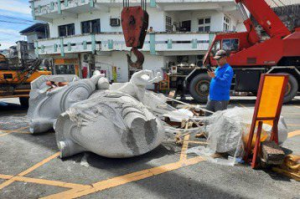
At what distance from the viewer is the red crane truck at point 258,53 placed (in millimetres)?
7895

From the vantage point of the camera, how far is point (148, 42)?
47.9 feet

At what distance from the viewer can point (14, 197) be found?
2.38 m

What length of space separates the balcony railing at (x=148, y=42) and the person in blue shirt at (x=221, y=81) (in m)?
10.8

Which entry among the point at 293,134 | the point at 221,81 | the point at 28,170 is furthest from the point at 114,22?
the point at 28,170

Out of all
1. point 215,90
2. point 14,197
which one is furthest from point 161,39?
point 14,197

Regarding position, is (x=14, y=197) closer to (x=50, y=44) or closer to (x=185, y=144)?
(x=185, y=144)

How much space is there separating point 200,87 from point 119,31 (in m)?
10.7

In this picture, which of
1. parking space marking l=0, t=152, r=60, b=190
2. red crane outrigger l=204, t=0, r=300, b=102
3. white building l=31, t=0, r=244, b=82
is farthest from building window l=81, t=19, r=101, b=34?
parking space marking l=0, t=152, r=60, b=190

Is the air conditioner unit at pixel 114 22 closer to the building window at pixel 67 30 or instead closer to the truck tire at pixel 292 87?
the building window at pixel 67 30

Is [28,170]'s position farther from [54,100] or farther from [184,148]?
[184,148]

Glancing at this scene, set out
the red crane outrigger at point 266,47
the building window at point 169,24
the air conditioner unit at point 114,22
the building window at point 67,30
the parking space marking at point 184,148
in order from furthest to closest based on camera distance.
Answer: the building window at point 67,30 → the air conditioner unit at point 114,22 → the building window at point 169,24 → the red crane outrigger at point 266,47 → the parking space marking at point 184,148

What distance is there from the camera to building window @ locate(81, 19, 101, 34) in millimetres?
17833

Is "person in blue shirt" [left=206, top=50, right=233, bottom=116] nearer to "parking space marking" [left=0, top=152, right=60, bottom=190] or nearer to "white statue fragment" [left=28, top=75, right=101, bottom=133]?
"white statue fragment" [left=28, top=75, right=101, bottom=133]

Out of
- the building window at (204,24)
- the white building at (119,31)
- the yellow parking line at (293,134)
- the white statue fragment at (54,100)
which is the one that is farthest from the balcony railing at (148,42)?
the yellow parking line at (293,134)
